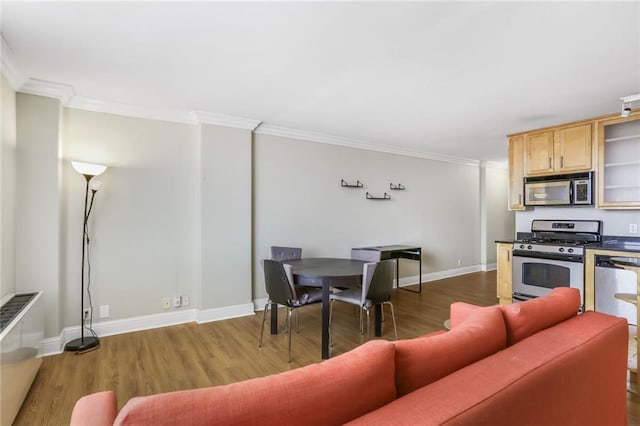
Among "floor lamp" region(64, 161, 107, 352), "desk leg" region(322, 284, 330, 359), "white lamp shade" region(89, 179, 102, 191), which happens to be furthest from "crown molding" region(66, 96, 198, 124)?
"desk leg" region(322, 284, 330, 359)

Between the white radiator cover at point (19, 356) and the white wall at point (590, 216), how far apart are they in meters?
5.57

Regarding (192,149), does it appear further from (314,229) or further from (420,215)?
(420,215)

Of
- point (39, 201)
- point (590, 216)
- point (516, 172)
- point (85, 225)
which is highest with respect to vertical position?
point (516, 172)

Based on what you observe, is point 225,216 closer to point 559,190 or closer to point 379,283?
point 379,283

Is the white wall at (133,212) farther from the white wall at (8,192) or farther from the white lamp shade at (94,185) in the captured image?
the white wall at (8,192)

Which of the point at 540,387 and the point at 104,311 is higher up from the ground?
the point at 540,387

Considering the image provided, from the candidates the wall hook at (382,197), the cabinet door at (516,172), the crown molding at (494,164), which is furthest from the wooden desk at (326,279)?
the crown molding at (494,164)

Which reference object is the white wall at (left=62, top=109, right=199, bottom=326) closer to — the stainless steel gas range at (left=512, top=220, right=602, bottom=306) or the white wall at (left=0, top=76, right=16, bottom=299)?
the white wall at (left=0, top=76, right=16, bottom=299)

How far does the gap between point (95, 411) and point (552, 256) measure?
4485mm

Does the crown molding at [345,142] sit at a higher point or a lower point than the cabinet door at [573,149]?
higher

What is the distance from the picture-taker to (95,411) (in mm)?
852

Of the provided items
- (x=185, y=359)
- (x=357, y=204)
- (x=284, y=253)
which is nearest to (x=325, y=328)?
(x=185, y=359)

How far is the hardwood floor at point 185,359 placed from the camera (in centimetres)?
219

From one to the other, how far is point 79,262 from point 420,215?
200 inches
